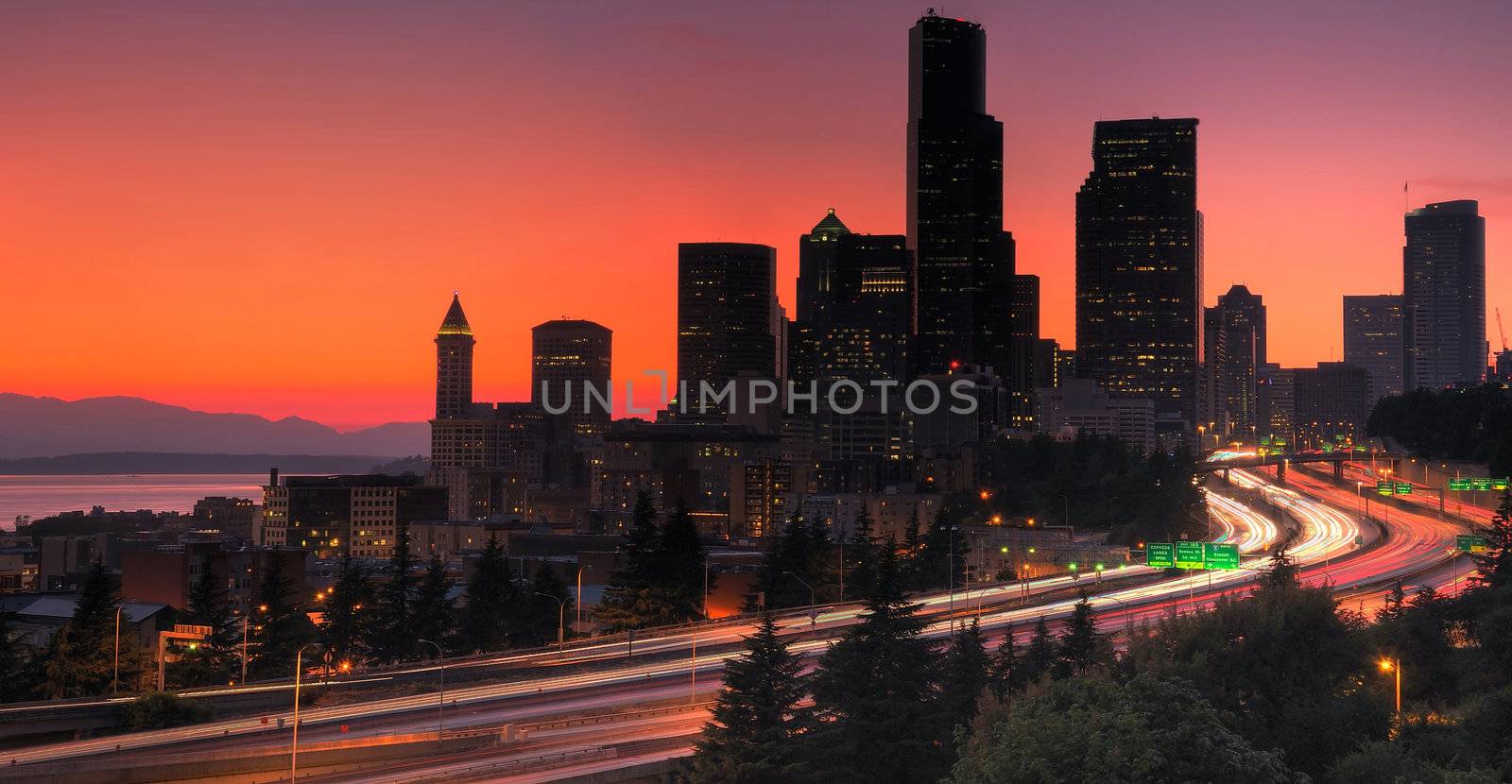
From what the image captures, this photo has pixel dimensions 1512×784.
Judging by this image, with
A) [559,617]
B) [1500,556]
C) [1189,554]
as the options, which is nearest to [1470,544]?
[1500,556]

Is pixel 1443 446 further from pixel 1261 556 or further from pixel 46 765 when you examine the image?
pixel 46 765

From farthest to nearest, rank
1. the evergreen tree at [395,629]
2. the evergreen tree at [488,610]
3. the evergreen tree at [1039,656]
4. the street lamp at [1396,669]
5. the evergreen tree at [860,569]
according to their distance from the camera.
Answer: the evergreen tree at [860,569] < the evergreen tree at [488,610] < the evergreen tree at [395,629] < the evergreen tree at [1039,656] < the street lamp at [1396,669]

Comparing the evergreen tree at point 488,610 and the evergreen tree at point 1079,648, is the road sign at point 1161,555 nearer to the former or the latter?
the evergreen tree at point 1079,648

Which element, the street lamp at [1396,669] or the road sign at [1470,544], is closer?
the street lamp at [1396,669]

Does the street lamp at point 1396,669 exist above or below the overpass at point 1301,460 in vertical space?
below

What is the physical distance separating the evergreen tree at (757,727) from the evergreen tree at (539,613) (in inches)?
1781

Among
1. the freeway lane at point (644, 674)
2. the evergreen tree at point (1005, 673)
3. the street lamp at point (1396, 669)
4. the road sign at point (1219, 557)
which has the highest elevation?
the road sign at point (1219, 557)

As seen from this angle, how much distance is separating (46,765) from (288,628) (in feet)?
122

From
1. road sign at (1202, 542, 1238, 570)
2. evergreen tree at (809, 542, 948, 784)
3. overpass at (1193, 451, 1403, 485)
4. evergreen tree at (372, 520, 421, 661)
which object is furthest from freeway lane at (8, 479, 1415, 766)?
overpass at (1193, 451, 1403, 485)

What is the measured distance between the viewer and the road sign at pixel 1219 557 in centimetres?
8262

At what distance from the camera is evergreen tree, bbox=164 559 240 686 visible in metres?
74.8

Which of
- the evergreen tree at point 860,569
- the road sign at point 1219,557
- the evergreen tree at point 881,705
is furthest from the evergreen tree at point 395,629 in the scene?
the road sign at point 1219,557

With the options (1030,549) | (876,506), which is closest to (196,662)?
(1030,549)

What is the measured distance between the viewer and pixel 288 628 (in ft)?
268
